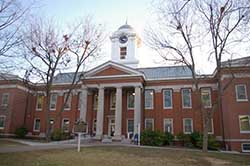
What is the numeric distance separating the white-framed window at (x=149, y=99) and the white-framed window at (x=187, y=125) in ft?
14.5

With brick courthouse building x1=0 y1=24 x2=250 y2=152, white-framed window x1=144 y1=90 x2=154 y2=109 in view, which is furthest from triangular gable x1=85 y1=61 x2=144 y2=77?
white-framed window x1=144 y1=90 x2=154 y2=109

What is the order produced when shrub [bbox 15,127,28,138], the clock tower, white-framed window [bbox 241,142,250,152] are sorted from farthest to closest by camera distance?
the clock tower → shrub [bbox 15,127,28,138] → white-framed window [bbox 241,142,250,152]

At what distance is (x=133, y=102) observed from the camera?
106 ft

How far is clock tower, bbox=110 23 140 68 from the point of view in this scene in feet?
122

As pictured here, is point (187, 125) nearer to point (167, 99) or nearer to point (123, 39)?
point (167, 99)

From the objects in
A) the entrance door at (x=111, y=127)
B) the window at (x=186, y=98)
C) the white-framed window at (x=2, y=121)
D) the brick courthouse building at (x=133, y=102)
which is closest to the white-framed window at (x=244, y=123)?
the brick courthouse building at (x=133, y=102)

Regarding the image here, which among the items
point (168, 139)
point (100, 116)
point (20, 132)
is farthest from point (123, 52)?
point (20, 132)

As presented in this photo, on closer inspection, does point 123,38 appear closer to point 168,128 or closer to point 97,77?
point 97,77

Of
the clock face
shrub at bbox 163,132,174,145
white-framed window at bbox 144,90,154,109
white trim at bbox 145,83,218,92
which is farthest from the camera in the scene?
the clock face

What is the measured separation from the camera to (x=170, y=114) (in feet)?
102

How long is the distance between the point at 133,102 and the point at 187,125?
715cm

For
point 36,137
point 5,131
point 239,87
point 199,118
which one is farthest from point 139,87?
point 5,131

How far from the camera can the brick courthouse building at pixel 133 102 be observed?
26766 mm

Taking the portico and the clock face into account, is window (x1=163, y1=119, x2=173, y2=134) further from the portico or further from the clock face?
the clock face
